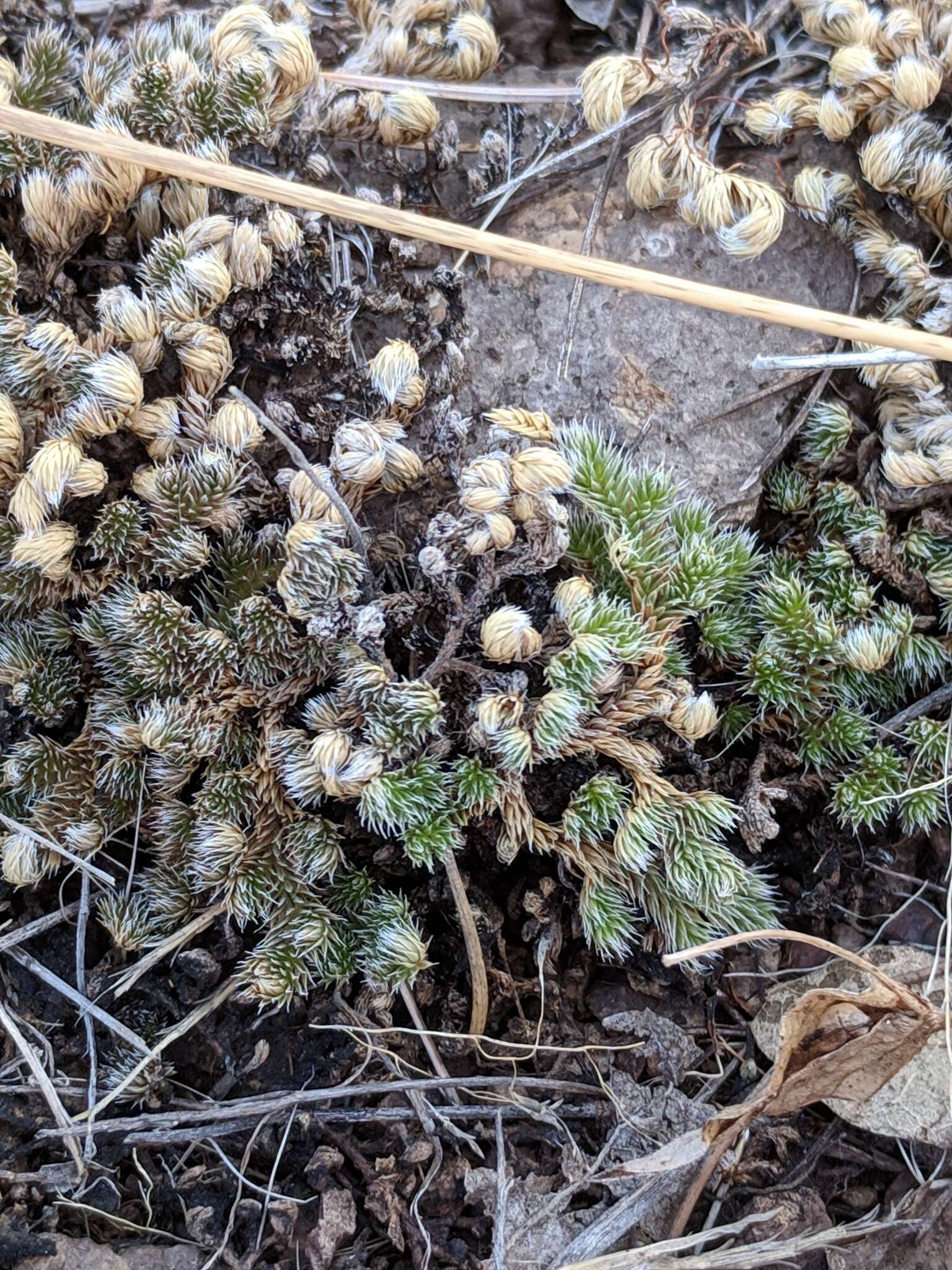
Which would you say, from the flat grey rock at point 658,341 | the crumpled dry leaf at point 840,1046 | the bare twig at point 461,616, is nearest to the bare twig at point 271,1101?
the crumpled dry leaf at point 840,1046

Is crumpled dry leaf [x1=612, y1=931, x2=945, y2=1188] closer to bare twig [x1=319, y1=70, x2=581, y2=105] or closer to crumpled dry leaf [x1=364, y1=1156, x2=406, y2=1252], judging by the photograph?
crumpled dry leaf [x1=364, y1=1156, x2=406, y2=1252]

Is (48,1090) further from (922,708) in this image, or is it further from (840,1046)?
(922,708)

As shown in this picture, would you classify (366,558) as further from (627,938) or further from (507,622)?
(627,938)

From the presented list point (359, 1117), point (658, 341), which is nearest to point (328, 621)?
point (359, 1117)

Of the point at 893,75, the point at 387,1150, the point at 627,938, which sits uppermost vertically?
the point at 893,75

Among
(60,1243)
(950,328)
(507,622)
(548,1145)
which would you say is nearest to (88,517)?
(507,622)

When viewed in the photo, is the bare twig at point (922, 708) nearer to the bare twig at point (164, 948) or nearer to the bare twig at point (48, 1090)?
the bare twig at point (164, 948)

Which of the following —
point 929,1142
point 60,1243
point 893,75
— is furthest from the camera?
point 893,75
